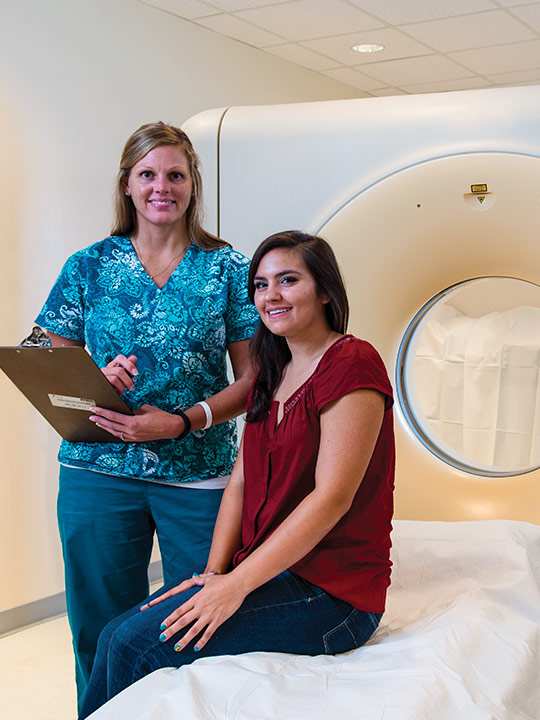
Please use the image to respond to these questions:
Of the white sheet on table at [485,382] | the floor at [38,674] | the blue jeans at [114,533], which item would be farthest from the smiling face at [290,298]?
the white sheet on table at [485,382]

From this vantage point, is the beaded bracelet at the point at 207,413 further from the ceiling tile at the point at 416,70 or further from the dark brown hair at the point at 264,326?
the ceiling tile at the point at 416,70

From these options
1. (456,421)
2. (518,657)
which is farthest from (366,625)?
(456,421)

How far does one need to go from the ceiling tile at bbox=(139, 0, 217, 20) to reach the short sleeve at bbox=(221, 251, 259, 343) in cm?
178

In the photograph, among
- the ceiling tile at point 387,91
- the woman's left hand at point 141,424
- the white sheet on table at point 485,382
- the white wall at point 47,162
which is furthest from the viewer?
the ceiling tile at point 387,91

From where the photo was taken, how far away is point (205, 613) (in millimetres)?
1320

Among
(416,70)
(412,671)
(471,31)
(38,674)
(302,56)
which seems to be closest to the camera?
(412,671)

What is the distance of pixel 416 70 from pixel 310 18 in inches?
37.4

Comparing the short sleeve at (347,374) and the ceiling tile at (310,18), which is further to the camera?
the ceiling tile at (310,18)

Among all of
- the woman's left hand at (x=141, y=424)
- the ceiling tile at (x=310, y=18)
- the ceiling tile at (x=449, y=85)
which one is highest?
the ceiling tile at (x=310, y=18)

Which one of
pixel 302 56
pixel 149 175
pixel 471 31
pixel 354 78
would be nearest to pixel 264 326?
pixel 149 175

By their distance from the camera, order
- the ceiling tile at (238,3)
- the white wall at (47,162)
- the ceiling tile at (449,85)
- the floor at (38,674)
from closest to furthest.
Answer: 1. the floor at (38,674)
2. the white wall at (47,162)
3. the ceiling tile at (238,3)
4. the ceiling tile at (449,85)

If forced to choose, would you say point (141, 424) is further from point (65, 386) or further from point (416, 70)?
point (416, 70)

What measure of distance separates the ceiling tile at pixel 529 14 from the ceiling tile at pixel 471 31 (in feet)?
0.12

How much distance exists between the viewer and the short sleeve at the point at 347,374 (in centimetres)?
138
